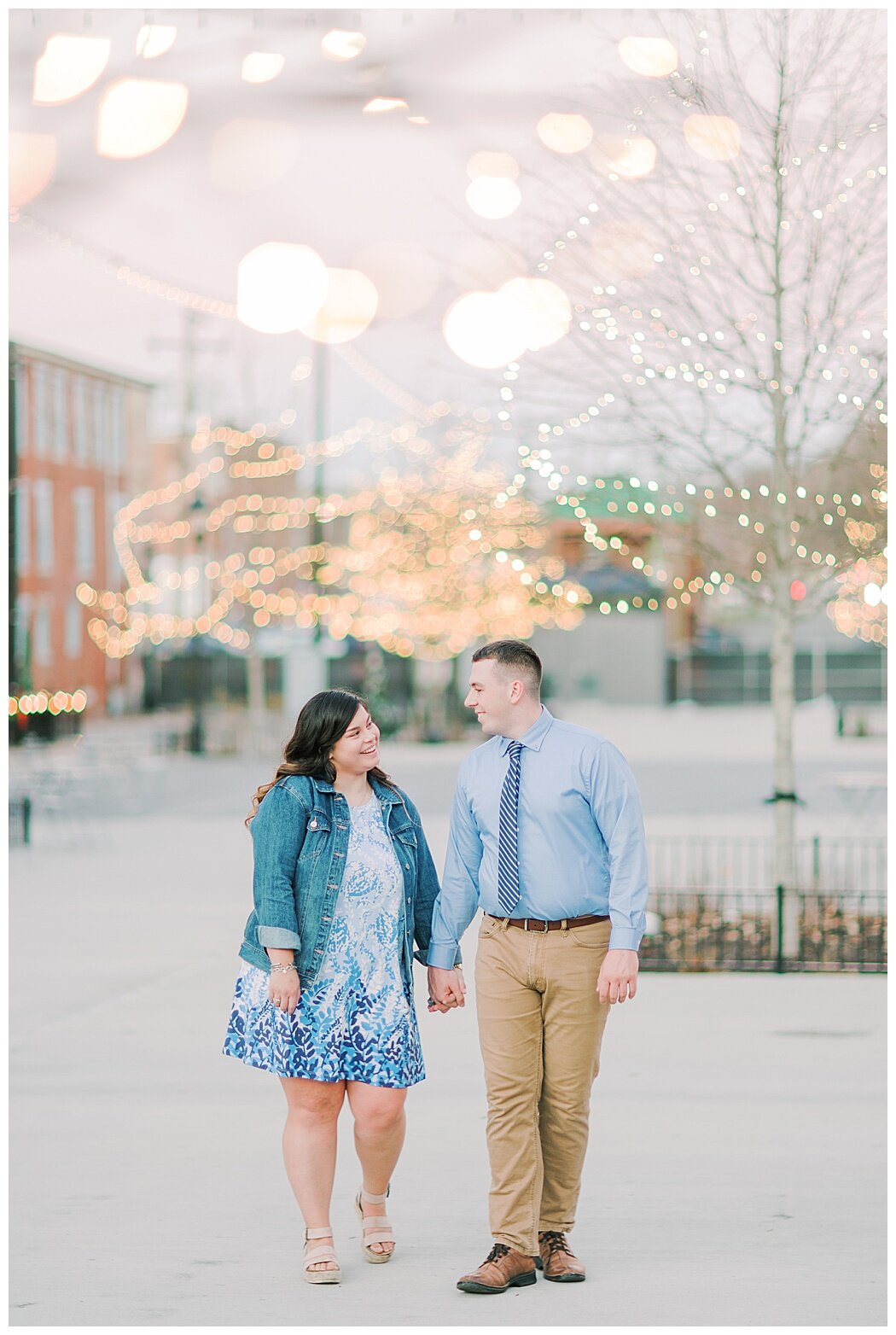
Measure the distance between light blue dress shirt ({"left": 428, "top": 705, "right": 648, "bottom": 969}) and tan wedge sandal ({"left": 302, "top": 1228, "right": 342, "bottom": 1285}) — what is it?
3.51 ft

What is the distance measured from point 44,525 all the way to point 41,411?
3.68 metres

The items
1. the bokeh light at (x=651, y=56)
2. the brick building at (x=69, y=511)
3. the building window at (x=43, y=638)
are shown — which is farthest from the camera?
the building window at (x=43, y=638)

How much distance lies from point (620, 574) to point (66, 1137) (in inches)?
801

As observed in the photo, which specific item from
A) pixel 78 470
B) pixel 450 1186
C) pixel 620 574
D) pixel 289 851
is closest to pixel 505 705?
pixel 289 851

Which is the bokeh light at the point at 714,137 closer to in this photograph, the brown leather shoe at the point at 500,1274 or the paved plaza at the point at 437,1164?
the paved plaza at the point at 437,1164

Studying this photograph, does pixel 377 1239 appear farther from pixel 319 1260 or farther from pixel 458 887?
pixel 458 887

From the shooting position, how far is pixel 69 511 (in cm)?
5384

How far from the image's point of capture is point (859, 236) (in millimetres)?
10195

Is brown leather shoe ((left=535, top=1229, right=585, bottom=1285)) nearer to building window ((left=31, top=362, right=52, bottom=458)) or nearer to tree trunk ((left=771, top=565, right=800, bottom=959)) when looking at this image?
tree trunk ((left=771, top=565, right=800, bottom=959))

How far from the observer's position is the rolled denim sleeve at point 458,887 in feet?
15.9

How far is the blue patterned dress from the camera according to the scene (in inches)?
185

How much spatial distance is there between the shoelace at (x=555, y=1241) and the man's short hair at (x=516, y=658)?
158cm

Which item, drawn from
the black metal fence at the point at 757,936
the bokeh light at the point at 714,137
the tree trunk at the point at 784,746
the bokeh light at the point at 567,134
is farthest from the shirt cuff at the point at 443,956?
the bokeh light at the point at 714,137

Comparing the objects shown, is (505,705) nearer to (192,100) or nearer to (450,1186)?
(450,1186)
